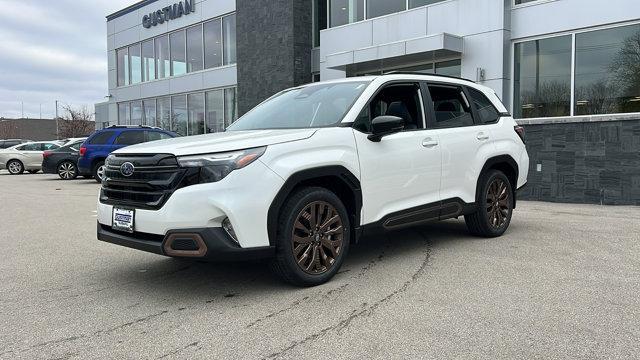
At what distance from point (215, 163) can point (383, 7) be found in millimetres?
12167

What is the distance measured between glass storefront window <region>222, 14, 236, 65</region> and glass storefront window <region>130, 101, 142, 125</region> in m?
8.15

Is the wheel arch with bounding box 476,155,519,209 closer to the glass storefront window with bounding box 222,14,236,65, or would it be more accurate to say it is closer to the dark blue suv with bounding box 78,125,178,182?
the dark blue suv with bounding box 78,125,178,182

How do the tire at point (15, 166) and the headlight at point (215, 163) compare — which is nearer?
the headlight at point (215, 163)

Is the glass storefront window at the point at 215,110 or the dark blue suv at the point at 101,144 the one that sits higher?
the glass storefront window at the point at 215,110

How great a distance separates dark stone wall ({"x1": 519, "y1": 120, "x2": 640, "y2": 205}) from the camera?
32.4 ft

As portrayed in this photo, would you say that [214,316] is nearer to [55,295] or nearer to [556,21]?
[55,295]

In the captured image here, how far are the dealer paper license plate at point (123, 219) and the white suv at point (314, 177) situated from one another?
16mm

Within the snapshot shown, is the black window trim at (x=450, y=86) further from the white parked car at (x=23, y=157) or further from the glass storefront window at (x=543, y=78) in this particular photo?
the white parked car at (x=23, y=157)

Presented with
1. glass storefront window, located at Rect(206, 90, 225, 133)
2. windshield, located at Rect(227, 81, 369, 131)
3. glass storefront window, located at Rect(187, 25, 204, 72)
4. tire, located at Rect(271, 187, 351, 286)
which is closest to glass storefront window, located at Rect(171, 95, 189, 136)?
glass storefront window, located at Rect(187, 25, 204, 72)

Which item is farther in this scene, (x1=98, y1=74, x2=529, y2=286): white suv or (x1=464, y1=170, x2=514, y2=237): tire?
(x1=464, y1=170, x2=514, y2=237): tire

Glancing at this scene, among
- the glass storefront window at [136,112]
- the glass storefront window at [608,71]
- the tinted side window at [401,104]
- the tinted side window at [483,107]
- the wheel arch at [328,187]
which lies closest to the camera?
the wheel arch at [328,187]

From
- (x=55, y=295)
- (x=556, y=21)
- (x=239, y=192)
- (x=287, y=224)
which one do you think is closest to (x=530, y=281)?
(x=287, y=224)

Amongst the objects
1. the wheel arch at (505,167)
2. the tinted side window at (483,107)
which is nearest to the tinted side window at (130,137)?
the tinted side window at (483,107)

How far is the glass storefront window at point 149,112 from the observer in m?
26.5
